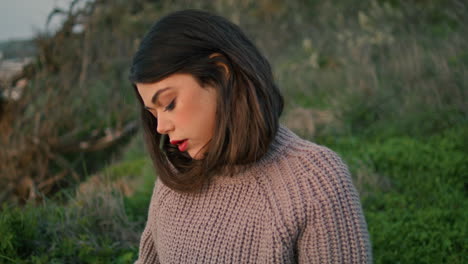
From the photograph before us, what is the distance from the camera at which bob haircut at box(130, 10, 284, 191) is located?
1.35 m

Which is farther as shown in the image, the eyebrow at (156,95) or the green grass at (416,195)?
the green grass at (416,195)

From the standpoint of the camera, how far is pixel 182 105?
54.3 inches

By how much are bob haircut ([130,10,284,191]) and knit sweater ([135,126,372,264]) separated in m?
0.11

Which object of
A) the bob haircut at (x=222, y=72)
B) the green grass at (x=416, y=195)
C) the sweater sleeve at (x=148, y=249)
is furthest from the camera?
the green grass at (x=416, y=195)

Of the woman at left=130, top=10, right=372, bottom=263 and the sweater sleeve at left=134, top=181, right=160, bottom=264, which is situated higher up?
the woman at left=130, top=10, right=372, bottom=263

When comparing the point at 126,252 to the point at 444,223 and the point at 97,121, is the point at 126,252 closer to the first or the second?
the point at 444,223

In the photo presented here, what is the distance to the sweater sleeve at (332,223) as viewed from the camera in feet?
4.60

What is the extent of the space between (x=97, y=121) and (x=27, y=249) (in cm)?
521

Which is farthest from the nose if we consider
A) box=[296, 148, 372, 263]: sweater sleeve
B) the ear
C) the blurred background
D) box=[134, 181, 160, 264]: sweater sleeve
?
the blurred background

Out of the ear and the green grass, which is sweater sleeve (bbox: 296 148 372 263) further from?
the green grass

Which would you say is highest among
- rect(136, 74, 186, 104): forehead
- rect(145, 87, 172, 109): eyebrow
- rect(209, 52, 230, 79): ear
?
rect(209, 52, 230, 79): ear

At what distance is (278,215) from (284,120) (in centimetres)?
339

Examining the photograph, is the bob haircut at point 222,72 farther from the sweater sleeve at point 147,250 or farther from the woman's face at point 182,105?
the sweater sleeve at point 147,250

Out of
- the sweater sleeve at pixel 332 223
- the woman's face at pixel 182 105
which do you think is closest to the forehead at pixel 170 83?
the woman's face at pixel 182 105
